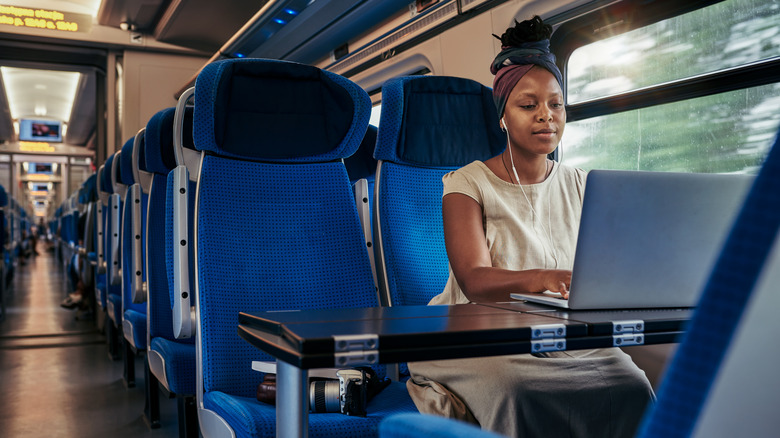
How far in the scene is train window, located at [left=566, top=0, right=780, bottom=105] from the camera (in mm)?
2221

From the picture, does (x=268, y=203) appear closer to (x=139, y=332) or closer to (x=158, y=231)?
(x=158, y=231)

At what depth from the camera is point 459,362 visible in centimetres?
136

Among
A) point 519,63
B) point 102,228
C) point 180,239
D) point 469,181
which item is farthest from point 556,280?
point 102,228

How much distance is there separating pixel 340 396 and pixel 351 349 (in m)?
0.66

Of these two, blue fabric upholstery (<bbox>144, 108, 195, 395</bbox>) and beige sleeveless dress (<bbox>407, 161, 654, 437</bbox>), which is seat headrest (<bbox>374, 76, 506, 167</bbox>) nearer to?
beige sleeveless dress (<bbox>407, 161, 654, 437</bbox>)

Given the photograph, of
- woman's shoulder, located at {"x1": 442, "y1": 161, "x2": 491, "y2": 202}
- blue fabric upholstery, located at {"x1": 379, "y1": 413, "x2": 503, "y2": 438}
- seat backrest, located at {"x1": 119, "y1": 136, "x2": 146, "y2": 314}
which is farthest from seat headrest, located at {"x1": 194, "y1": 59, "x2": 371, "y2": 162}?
seat backrest, located at {"x1": 119, "y1": 136, "x2": 146, "y2": 314}

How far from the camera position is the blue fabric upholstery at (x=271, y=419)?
132cm

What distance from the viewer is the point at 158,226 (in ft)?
9.61

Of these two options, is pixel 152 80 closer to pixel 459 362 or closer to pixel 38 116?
pixel 459 362

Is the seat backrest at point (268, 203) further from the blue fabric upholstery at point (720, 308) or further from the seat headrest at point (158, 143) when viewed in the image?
the blue fabric upholstery at point (720, 308)

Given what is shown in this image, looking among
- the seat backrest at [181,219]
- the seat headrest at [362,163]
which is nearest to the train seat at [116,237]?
the seat headrest at [362,163]

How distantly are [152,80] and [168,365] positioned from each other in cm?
622

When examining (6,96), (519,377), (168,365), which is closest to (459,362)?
(519,377)

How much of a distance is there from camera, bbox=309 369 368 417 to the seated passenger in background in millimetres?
125
